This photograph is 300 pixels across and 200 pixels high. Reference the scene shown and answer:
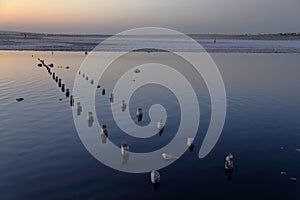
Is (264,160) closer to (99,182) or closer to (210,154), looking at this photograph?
(210,154)

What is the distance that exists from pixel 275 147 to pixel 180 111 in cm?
929

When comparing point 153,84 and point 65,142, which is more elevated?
point 153,84

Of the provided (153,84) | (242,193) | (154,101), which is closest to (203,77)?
(153,84)

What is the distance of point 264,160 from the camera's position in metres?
17.5

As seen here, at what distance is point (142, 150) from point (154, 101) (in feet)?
40.1

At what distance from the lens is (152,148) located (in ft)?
61.5

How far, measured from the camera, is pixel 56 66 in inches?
2119

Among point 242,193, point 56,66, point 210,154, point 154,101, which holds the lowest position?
point 242,193

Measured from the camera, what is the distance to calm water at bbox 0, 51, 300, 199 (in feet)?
45.7

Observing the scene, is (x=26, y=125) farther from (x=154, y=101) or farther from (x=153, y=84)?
(x=153, y=84)

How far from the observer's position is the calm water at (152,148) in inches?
548

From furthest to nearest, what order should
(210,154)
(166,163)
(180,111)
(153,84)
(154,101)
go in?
(153,84) → (154,101) → (180,111) → (210,154) → (166,163)

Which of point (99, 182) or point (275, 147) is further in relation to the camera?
point (275, 147)

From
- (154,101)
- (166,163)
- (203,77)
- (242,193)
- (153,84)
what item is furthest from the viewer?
(203,77)
